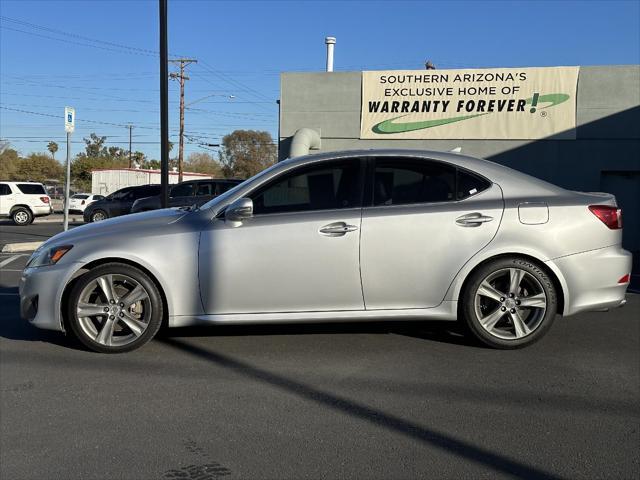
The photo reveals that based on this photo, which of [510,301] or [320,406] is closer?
[320,406]

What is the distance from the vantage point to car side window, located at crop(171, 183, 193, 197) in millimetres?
19703

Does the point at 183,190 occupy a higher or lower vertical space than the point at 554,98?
lower

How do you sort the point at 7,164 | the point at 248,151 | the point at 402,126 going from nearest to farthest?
the point at 402,126 → the point at 7,164 → the point at 248,151

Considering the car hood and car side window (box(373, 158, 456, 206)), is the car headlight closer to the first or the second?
the car hood

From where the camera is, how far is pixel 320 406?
408cm

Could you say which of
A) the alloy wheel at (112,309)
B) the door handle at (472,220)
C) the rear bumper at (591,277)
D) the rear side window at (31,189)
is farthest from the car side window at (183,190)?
the rear bumper at (591,277)

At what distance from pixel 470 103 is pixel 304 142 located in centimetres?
509

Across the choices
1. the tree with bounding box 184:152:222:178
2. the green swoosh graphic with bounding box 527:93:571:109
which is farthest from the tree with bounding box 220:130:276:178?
the green swoosh graphic with bounding box 527:93:571:109

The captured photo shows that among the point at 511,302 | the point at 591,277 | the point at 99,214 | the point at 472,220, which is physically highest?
the point at 472,220

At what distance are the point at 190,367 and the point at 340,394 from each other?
129 centimetres

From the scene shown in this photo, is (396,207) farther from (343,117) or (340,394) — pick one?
(343,117)

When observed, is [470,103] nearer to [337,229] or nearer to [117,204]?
[117,204]

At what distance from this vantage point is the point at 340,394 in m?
4.29

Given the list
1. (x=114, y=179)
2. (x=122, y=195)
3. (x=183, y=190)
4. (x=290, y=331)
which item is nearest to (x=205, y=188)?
(x=183, y=190)
